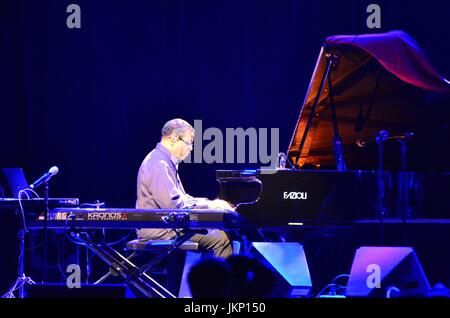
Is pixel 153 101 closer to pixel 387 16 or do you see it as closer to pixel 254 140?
pixel 254 140

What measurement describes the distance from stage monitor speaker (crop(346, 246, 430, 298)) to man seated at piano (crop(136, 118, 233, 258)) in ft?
3.96

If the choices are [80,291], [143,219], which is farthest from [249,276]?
[143,219]

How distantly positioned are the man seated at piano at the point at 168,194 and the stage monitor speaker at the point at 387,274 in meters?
1.21

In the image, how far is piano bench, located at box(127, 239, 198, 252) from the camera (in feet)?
15.5

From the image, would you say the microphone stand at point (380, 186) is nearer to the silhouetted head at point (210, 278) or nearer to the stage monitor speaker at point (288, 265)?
the stage monitor speaker at point (288, 265)

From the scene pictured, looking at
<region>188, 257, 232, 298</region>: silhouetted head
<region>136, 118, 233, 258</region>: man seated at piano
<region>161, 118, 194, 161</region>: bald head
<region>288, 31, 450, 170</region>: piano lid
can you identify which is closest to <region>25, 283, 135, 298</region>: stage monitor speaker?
<region>188, 257, 232, 298</region>: silhouetted head

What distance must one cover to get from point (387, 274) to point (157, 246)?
158 cm

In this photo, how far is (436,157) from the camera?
15.9 ft

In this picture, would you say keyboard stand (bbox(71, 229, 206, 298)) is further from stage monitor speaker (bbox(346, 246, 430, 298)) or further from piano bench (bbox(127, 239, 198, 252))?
stage monitor speaker (bbox(346, 246, 430, 298))

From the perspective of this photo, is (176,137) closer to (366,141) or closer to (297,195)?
(297,195)

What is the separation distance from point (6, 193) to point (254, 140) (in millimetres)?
2168

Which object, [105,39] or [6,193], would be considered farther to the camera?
[105,39]

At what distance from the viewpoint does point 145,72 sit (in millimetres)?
6434
